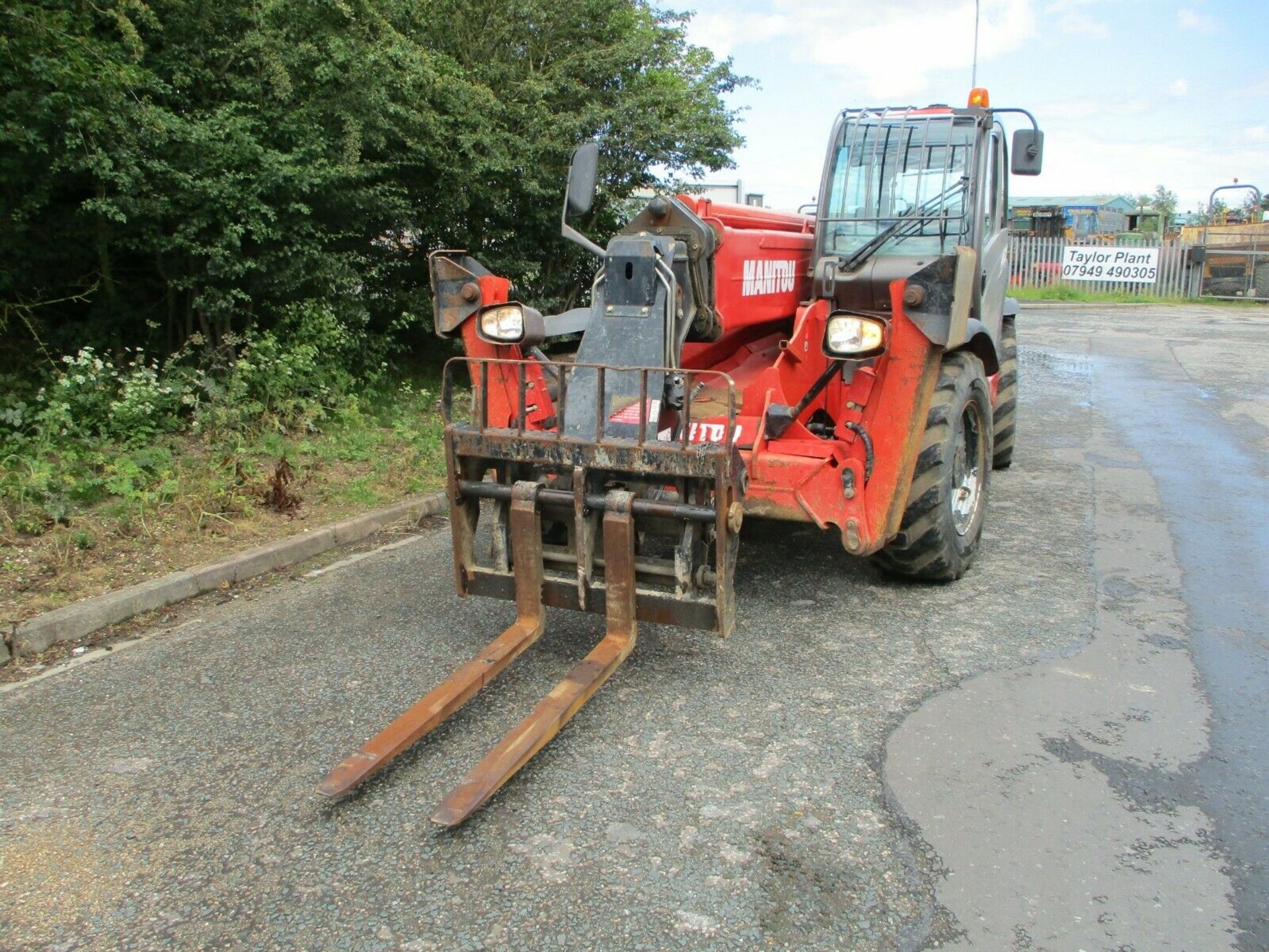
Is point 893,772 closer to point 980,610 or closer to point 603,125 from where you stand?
point 980,610

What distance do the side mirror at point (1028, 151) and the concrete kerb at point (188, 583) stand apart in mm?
4821

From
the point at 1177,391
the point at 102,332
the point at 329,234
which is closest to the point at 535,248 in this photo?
the point at 329,234

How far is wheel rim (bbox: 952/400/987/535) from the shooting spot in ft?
19.2

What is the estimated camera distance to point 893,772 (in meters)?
3.71

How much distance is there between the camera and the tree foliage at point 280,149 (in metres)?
7.01

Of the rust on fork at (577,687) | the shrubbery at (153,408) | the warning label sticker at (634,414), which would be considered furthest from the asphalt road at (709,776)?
the shrubbery at (153,408)

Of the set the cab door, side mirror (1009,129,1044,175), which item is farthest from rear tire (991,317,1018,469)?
side mirror (1009,129,1044,175)

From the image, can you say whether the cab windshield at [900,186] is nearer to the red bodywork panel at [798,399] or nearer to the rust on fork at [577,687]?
the red bodywork panel at [798,399]

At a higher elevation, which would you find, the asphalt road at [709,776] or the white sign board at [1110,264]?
the white sign board at [1110,264]

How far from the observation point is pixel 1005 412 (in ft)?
27.7

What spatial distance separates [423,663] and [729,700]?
4.81 ft

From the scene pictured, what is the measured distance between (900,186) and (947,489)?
2376 millimetres

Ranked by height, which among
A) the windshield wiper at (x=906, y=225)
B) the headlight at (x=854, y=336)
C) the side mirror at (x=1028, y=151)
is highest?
the side mirror at (x=1028, y=151)

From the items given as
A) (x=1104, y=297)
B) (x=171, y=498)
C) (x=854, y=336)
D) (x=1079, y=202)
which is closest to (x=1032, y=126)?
(x=854, y=336)
